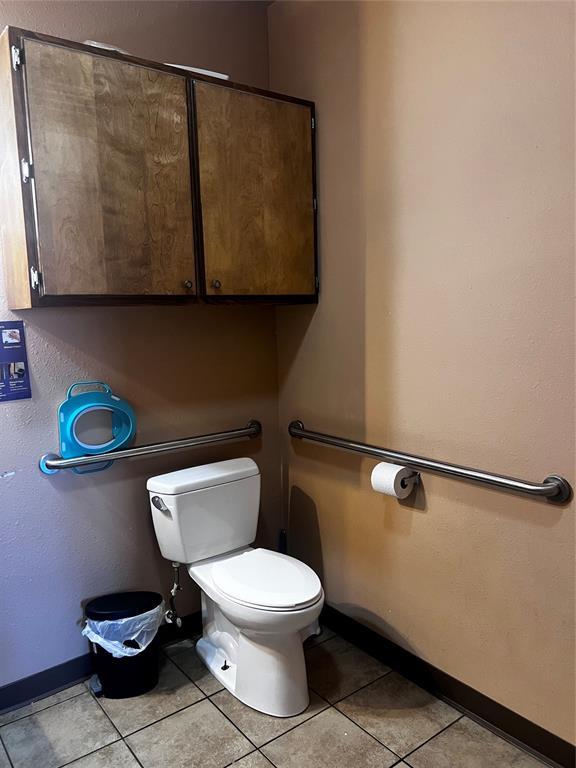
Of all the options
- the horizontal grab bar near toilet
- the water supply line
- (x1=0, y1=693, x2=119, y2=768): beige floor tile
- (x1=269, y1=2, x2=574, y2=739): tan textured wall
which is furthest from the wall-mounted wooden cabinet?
(x1=0, y1=693, x2=119, y2=768): beige floor tile

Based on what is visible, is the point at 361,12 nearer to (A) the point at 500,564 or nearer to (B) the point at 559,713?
(A) the point at 500,564

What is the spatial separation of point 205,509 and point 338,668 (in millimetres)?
775

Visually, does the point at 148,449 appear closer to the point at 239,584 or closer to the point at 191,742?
the point at 239,584

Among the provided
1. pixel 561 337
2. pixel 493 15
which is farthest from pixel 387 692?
pixel 493 15

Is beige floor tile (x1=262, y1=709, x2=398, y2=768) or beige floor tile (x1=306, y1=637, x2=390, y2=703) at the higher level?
beige floor tile (x1=262, y1=709, x2=398, y2=768)

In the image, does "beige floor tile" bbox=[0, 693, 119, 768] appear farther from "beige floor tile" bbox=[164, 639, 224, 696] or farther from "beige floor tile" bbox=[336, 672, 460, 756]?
"beige floor tile" bbox=[336, 672, 460, 756]

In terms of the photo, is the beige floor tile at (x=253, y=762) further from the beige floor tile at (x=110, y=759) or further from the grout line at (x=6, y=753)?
the grout line at (x=6, y=753)

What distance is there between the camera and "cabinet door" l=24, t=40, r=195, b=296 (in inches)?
62.3

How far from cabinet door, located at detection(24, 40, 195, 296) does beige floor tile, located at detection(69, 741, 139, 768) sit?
1382 mm

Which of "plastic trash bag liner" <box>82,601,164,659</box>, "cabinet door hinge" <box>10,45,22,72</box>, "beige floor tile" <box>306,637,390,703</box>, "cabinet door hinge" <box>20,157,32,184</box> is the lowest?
"beige floor tile" <box>306,637,390,703</box>

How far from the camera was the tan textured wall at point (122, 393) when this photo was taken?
1887 mm

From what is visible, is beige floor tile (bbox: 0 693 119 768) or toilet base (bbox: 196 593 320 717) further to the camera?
toilet base (bbox: 196 593 320 717)

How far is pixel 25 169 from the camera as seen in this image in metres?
1.56

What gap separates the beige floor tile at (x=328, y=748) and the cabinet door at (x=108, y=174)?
4.76 ft
